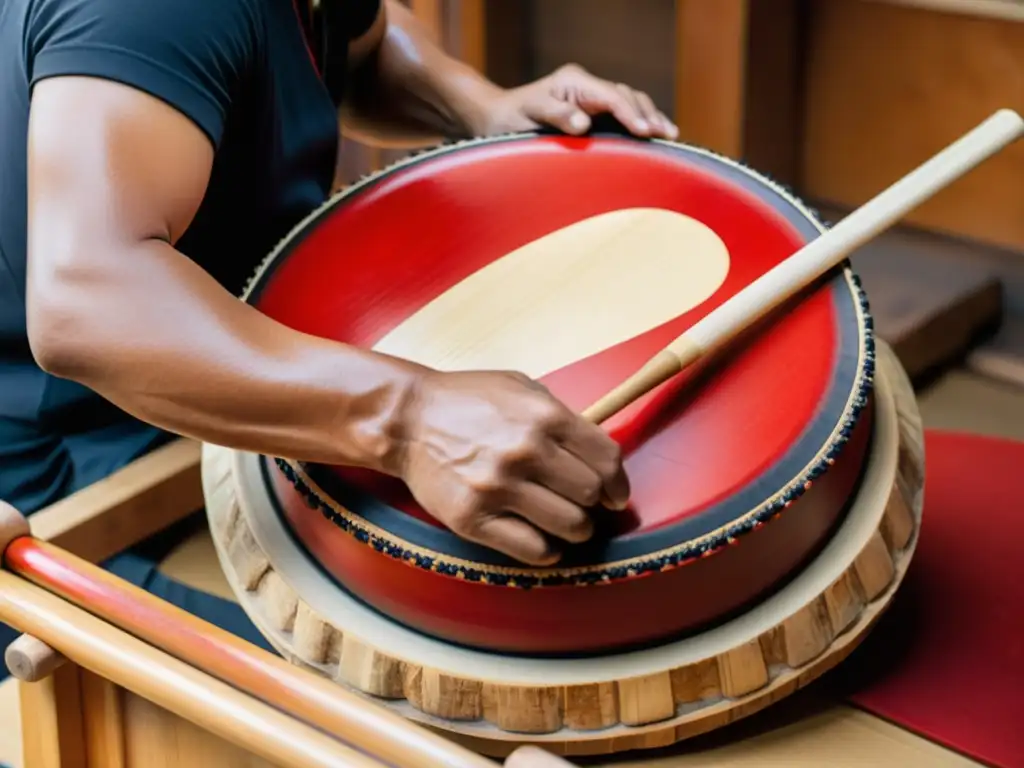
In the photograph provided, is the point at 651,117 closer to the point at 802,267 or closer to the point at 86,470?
the point at 802,267

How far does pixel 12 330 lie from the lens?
1097mm

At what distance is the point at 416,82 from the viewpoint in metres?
1.38

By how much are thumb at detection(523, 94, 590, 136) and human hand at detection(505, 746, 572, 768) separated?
0.60 m

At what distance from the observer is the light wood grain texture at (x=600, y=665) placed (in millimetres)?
822

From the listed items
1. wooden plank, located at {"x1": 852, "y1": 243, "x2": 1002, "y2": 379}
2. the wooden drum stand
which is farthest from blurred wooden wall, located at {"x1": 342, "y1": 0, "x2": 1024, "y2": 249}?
the wooden drum stand

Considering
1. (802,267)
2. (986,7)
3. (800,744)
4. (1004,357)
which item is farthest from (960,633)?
(986,7)

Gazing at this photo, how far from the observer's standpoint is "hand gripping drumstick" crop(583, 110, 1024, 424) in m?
0.83

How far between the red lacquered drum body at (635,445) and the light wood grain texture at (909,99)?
1.08m

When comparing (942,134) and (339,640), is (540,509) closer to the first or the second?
(339,640)

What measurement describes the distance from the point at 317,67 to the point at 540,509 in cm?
54

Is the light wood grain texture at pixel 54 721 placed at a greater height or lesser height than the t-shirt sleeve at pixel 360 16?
lesser

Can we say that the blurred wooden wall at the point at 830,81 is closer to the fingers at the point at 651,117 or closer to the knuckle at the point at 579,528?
the fingers at the point at 651,117

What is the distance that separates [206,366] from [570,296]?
0.29m

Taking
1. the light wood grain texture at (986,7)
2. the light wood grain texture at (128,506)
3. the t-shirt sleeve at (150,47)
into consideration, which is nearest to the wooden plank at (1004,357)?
the light wood grain texture at (986,7)
